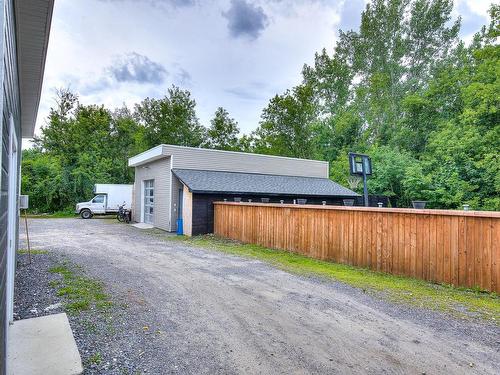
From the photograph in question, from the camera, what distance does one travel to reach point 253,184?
15930 millimetres

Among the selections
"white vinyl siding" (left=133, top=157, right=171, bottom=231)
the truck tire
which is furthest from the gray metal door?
the truck tire

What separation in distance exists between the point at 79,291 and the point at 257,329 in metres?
3.31

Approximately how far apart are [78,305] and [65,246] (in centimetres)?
639

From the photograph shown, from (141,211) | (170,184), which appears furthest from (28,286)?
(141,211)

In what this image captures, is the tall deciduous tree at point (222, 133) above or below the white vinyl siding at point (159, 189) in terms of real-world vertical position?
above

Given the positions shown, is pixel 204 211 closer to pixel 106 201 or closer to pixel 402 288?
pixel 402 288

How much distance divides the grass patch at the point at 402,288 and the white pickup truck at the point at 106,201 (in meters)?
15.1

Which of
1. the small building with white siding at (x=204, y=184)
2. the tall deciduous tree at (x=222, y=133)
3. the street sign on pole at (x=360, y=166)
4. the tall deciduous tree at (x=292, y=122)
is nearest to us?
the street sign on pole at (x=360, y=166)

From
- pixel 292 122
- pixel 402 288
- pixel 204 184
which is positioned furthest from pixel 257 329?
pixel 292 122

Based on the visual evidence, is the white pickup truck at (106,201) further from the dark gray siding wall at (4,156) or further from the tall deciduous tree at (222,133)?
the dark gray siding wall at (4,156)

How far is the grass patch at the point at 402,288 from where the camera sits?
15.3 feet

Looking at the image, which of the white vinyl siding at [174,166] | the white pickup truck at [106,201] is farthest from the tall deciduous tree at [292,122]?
the white pickup truck at [106,201]

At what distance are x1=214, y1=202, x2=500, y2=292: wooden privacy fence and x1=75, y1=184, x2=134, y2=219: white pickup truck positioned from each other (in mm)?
14521

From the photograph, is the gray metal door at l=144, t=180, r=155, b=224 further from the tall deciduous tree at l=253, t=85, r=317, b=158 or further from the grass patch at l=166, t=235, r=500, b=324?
the tall deciduous tree at l=253, t=85, r=317, b=158
